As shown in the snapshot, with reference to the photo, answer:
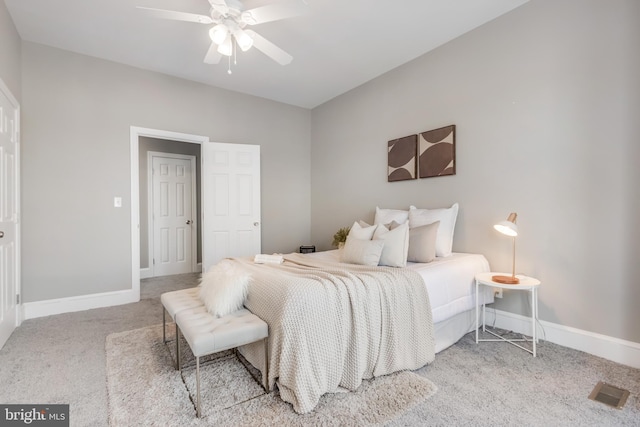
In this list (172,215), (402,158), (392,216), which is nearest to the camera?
(392,216)

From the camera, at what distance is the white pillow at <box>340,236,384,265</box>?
7.95 feet

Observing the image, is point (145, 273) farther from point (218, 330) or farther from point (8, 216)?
point (218, 330)

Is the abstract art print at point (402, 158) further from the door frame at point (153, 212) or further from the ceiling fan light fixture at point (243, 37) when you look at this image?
the door frame at point (153, 212)

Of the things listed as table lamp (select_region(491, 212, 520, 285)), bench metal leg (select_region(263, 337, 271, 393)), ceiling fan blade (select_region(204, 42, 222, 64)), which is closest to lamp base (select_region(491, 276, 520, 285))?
table lamp (select_region(491, 212, 520, 285))

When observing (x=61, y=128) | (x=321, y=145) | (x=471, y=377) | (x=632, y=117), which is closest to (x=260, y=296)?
(x=471, y=377)

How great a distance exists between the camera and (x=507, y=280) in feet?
7.44

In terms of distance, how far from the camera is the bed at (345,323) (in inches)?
63.4

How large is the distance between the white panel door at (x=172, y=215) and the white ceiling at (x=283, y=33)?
1829mm

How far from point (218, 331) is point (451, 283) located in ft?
5.70

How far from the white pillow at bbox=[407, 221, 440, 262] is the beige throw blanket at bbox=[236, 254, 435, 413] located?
498 mm

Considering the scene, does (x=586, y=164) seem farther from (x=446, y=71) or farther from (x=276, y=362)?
Result: (x=276, y=362)

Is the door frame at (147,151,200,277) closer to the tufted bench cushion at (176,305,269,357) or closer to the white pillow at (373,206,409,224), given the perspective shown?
the white pillow at (373,206,409,224)

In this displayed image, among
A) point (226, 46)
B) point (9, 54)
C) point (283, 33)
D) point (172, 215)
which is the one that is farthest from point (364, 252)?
point (172, 215)

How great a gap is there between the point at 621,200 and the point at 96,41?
15.7ft
